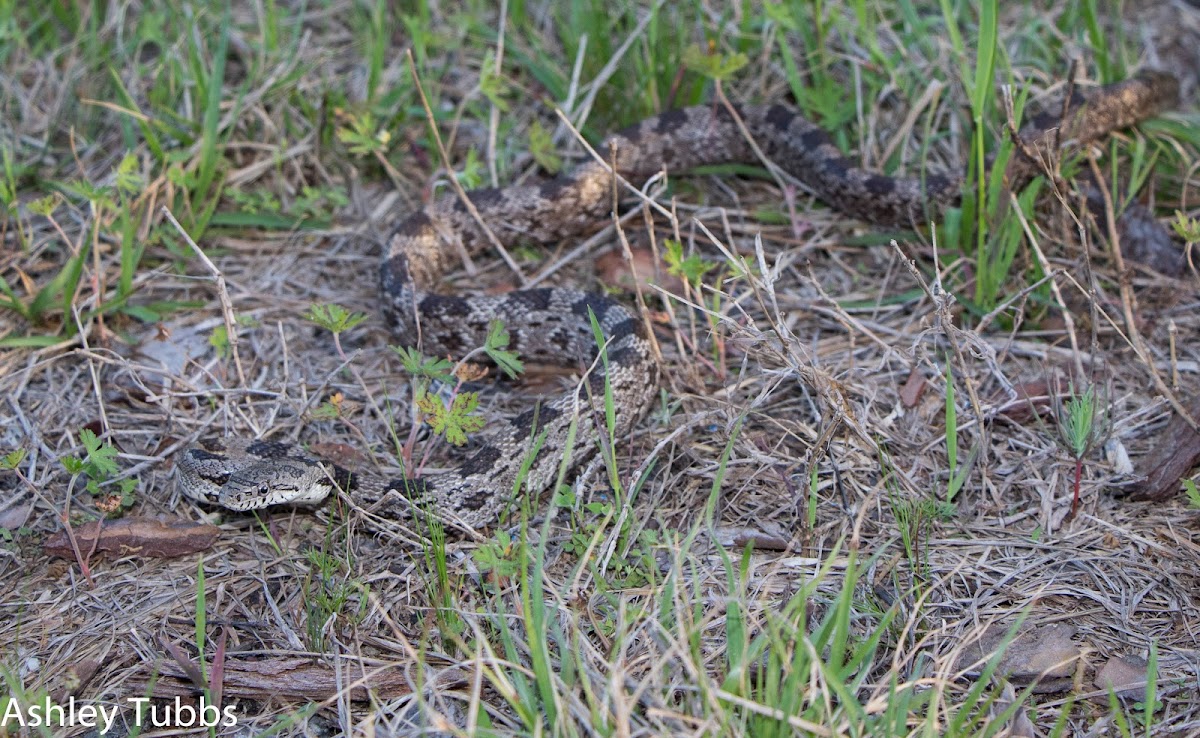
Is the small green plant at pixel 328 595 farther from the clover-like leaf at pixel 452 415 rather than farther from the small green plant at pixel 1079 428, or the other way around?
the small green plant at pixel 1079 428

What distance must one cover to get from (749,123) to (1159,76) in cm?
307

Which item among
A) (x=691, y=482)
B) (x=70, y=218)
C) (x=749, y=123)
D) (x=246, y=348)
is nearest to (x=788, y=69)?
(x=749, y=123)

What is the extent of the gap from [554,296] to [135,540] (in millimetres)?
2952

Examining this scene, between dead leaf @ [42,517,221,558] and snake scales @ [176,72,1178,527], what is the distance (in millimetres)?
212

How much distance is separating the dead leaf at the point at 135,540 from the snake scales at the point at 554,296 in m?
0.21

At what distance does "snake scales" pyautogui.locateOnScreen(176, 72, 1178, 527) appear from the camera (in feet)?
18.3

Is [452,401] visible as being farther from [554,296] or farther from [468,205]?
[468,205]

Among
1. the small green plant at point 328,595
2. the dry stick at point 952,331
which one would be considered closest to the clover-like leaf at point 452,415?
the small green plant at point 328,595

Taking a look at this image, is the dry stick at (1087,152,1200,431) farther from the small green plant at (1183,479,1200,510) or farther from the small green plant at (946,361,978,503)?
the small green plant at (946,361,978,503)

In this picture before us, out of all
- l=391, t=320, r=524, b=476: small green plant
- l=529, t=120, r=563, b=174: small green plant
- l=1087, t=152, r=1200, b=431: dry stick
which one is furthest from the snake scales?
l=1087, t=152, r=1200, b=431: dry stick

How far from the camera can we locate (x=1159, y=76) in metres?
7.77

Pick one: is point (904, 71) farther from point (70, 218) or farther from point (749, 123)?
point (70, 218)

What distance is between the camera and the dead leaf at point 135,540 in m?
5.32

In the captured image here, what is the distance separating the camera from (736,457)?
5789 millimetres
